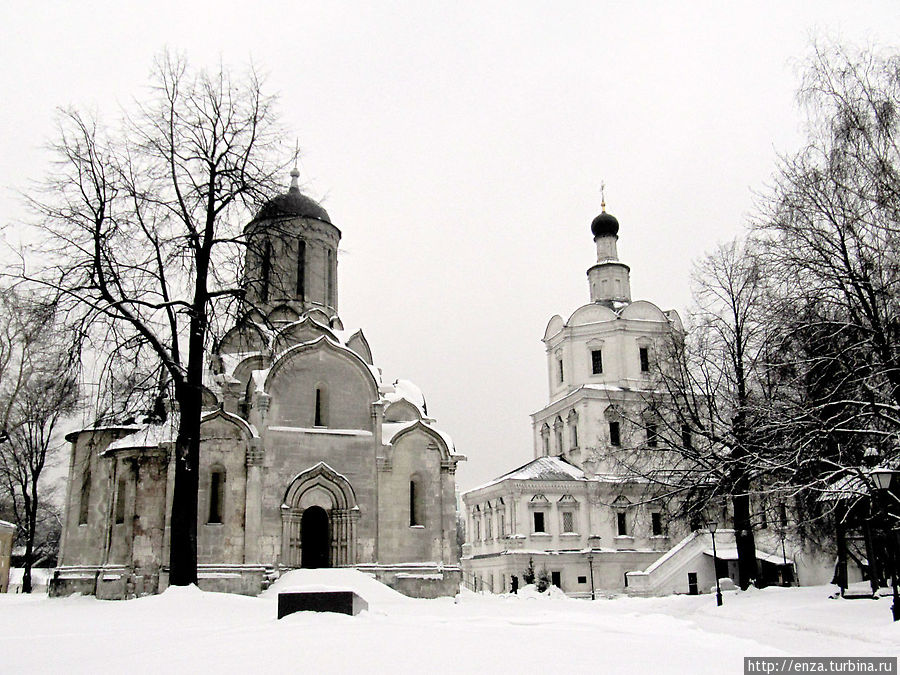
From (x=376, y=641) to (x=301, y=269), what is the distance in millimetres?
19940

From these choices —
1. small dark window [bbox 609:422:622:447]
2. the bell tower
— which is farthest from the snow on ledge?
the bell tower

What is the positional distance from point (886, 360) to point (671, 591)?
74.8 feet

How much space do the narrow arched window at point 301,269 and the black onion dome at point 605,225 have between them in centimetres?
2420

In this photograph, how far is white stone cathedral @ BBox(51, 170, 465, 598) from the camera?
21.8 m

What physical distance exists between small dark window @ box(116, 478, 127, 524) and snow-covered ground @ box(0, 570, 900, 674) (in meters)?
8.04

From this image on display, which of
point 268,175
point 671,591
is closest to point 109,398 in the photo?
point 268,175

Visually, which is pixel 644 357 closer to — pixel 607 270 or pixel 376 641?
pixel 607 270

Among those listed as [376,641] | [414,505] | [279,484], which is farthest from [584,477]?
[376,641]

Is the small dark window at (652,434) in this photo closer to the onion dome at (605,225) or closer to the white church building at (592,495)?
the white church building at (592,495)

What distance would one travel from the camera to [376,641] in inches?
357

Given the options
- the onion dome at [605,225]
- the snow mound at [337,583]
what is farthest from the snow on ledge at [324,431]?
the onion dome at [605,225]

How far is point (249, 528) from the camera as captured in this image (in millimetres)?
22062

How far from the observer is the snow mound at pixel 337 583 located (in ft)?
68.4

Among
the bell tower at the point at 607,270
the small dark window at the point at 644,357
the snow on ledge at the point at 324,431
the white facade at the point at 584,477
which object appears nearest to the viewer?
the snow on ledge at the point at 324,431
